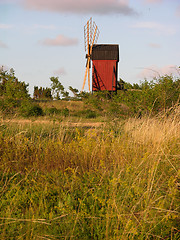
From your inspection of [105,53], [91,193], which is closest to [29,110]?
[105,53]

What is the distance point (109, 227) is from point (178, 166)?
1744 mm

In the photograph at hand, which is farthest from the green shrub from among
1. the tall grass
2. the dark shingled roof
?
the tall grass

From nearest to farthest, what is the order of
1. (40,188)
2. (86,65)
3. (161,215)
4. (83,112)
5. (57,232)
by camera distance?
(57,232)
(161,215)
(40,188)
(83,112)
(86,65)

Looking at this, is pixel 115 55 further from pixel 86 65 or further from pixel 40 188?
pixel 40 188

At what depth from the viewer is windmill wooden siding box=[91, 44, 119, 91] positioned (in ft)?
97.8

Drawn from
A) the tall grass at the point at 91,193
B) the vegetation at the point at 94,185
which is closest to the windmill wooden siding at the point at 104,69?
the vegetation at the point at 94,185

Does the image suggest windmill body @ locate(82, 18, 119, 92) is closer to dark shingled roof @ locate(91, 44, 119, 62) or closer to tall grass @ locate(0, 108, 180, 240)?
dark shingled roof @ locate(91, 44, 119, 62)

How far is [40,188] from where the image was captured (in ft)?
13.5

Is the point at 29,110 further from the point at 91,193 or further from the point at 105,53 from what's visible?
the point at 91,193

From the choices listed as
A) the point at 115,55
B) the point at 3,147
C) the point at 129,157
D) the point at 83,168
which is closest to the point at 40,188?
the point at 83,168

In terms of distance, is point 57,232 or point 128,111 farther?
point 128,111

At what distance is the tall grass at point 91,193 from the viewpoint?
3.06 m

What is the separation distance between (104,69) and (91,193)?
1063 inches

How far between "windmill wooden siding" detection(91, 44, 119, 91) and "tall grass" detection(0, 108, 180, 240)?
23058 mm
